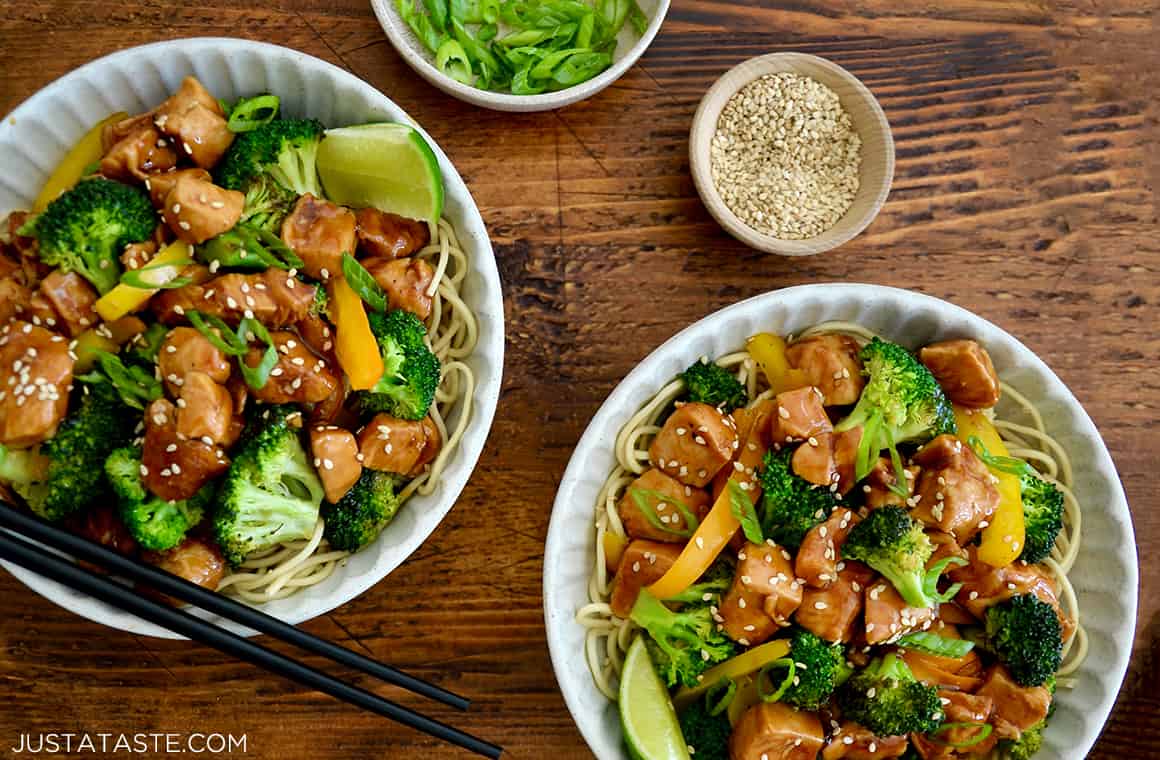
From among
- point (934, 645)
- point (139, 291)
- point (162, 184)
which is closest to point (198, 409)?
point (139, 291)

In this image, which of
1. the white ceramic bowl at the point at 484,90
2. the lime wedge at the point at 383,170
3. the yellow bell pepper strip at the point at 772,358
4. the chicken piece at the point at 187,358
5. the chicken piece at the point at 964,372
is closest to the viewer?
the chicken piece at the point at 187,358

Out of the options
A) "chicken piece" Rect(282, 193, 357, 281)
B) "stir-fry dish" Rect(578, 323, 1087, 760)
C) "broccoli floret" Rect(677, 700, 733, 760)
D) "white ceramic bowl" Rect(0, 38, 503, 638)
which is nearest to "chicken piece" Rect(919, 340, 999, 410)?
"stir-fry dish" Rect(578, 323, 1087, 760)

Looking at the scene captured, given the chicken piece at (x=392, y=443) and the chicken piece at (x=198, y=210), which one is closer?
the chicken piece at (x=198, y=210)

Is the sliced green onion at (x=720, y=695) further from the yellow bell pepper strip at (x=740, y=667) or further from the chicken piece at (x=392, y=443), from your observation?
the chicken piece at (x=392, y=443)

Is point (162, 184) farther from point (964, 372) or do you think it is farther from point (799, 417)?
point (964, 372)

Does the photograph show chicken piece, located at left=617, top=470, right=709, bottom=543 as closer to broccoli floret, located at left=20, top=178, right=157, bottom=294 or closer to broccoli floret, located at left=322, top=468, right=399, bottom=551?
broccoli floret, located at left=322, top=468, right=399, bottom=551

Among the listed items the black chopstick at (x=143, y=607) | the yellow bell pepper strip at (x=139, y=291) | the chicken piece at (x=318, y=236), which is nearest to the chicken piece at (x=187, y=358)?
the yellow bell pepper strip at (x=139, y=291)
